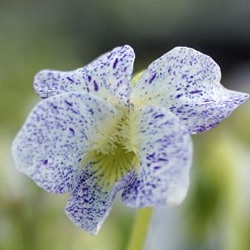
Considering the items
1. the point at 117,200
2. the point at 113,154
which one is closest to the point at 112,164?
the point at 113,154

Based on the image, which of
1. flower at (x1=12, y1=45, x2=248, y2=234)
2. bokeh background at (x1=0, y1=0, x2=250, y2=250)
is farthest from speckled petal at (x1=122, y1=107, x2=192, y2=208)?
bokeh background at (x1=0, y1=0, x2=250, y2=250)

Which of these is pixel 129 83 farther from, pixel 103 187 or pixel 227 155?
pixel 227 155

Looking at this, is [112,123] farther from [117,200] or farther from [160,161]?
[117,200]

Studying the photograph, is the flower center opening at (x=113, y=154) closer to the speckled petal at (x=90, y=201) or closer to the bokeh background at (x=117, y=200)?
the speckled petal at (x=90, y=201)

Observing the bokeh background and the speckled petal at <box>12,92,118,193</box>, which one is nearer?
the speckled petal at <box>12,92,118,193</box>

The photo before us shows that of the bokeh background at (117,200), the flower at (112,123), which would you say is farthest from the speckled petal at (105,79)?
the bokeh background at (117,200)

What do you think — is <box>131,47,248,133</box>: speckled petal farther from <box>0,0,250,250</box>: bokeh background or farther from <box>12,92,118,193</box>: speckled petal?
<box>0,0,250,250</box>: bokeh background

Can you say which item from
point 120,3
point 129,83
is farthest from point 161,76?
point 120,3
